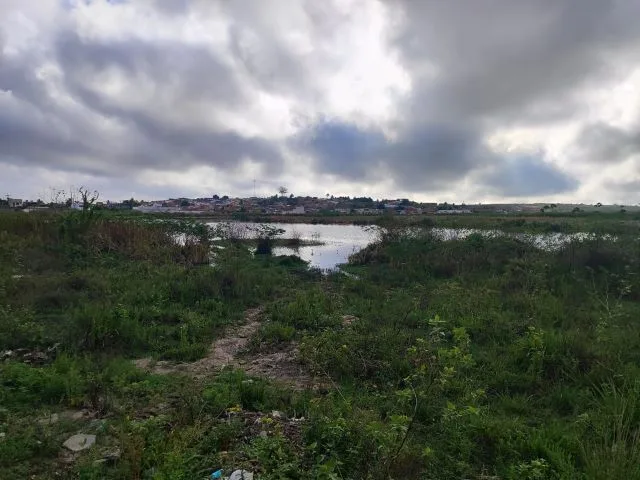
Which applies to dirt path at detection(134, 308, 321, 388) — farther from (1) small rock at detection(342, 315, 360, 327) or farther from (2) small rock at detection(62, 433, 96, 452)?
(2) small rock at detection(62, 433, 96, 452)

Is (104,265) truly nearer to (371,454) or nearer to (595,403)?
(371,454)

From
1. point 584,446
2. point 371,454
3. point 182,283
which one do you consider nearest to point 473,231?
point 182,283

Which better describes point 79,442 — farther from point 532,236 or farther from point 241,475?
point 532,236

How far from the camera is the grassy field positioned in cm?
343

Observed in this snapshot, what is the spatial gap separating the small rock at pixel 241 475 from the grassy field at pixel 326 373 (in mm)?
152

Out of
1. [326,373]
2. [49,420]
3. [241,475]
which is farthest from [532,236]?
[49,420]

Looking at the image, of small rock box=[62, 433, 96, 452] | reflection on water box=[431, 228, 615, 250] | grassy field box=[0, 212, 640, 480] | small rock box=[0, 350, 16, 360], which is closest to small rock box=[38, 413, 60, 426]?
grassy field box=[0, 212, 640, 480]

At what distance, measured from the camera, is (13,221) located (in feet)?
47.0

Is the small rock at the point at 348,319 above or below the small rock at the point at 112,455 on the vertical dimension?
below

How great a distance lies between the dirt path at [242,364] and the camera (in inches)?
225

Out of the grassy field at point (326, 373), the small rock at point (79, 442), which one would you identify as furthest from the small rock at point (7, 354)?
the small rock at point (79, 442)

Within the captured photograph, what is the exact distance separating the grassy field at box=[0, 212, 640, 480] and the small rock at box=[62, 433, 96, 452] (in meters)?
0.10

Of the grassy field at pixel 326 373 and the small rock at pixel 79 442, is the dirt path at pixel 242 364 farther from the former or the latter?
the small rock at pixel 79 442

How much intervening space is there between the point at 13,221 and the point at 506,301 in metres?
15.3
